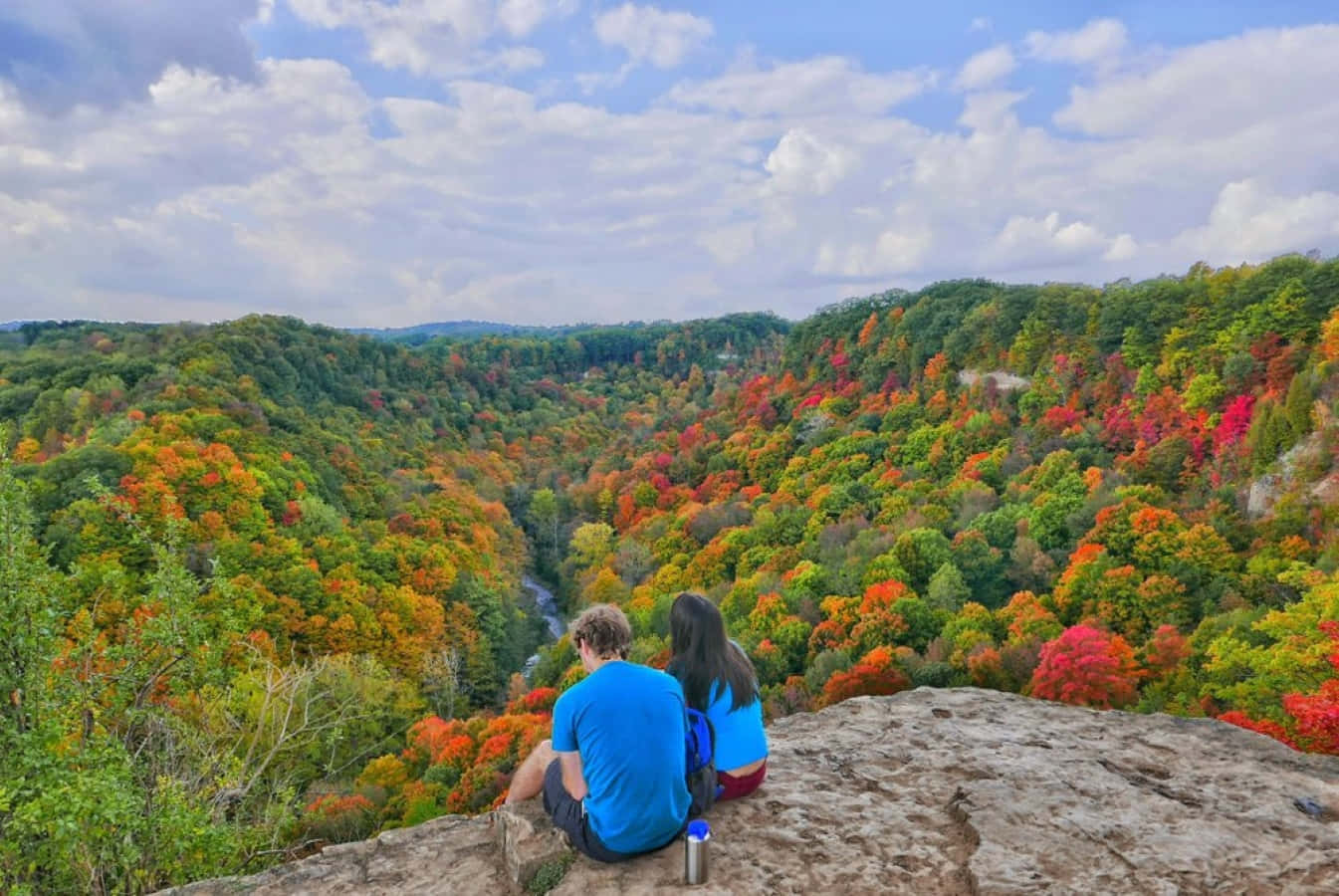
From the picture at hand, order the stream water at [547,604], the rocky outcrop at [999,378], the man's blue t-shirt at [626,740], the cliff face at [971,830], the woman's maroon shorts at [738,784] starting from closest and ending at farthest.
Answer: the man's blue t-shirt at [626,740] → the cliff face at [971,830] → the woman's maroon shorts at [738,784] → the rocky outcrop at [999,378] → the stream water at [547,604]

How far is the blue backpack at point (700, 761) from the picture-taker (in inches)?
174

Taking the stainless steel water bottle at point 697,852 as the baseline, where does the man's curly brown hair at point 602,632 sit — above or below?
above

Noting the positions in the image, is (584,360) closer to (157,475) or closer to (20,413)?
(20,413)

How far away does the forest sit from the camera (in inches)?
263

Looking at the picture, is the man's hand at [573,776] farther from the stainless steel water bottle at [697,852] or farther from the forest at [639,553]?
the forest at [639,553]

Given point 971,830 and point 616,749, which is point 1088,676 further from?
point 616,749

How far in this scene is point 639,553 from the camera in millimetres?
42281

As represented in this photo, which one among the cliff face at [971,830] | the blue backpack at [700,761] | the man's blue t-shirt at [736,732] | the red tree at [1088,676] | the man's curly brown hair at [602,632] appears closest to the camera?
the man's curly brown hair at [602,632]

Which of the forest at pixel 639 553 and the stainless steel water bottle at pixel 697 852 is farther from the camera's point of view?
the forest at pixel 639 553

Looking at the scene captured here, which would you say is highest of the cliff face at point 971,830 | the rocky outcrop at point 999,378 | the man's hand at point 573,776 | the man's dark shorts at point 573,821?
the rocky outcrop at point 999,378

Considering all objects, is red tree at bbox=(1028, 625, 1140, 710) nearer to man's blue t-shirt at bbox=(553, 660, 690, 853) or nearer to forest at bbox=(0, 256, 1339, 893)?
forest at bbox=(0, 256, 1339, 893)

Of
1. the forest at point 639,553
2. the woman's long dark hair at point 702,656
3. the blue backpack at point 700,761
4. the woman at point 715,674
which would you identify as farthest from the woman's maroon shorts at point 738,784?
the forest at point 639,553

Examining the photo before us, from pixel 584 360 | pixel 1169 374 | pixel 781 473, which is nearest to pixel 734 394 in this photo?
pixel 781 473

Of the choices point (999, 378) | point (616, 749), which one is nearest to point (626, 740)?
point (616, 749)
